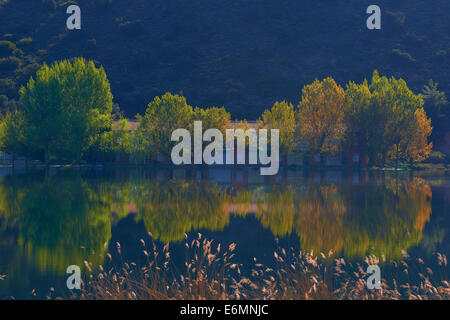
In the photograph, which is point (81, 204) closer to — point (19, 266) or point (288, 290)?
point (19, 266)

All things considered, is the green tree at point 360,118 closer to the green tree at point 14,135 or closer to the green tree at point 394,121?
the green tree at point 394,121

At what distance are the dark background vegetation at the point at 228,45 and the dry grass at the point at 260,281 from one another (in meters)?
91.3

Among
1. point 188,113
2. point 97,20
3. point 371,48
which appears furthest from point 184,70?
point 188,113

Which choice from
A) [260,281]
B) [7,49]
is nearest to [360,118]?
[260,281]

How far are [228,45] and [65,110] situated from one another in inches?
2938

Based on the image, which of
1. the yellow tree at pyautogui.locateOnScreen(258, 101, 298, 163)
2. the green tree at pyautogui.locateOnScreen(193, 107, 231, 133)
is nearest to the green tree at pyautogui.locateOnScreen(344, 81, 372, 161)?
the yellow tree at pyautogui.locateOnScreen(258, 101, 298, 163)

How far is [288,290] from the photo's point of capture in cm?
934

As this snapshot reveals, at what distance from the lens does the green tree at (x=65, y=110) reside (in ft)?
200

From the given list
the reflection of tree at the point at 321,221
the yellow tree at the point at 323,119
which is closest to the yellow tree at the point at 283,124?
the yellow tree at the point at 323,119

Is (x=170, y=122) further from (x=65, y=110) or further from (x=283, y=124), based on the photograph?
(x=283, y=124)

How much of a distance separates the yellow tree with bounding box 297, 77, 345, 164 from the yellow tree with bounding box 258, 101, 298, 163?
1162 mm

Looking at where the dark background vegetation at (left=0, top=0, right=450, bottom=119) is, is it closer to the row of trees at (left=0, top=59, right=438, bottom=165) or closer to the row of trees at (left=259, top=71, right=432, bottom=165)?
the row of trees at (left=259, top=71, right=432, bottom=165)

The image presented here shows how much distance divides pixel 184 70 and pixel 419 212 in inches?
4036

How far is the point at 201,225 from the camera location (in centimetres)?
2084
